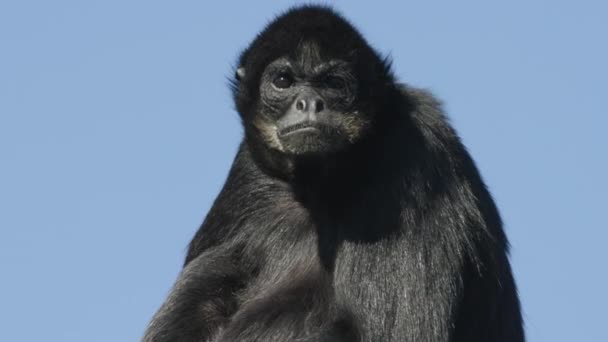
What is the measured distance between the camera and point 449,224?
52.2 ft

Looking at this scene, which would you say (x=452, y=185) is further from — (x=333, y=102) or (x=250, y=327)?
(x=250, y=327)

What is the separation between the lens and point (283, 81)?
16734mm

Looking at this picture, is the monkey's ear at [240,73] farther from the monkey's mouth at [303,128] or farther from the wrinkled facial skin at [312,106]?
the monkey's mouth at [303,128]

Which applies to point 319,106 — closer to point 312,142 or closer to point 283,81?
point 312,142

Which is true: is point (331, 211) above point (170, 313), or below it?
above

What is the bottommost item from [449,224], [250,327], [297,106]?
[250,327]

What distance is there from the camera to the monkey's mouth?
Answer: 1622 cm

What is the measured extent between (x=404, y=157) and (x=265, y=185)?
1.91 metres

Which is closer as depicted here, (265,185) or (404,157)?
(404,157)

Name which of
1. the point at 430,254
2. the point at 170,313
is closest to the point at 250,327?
the point at 170,313

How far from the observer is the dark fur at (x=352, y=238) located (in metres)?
15.7

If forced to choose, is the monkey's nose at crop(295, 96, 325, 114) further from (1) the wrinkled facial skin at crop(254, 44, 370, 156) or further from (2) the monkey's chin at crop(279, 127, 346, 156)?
(2) the monkey's chin at crop(279, 127, 346, 156)

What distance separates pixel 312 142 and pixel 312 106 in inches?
16.2

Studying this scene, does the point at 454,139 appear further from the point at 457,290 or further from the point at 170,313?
the point at 170,313
